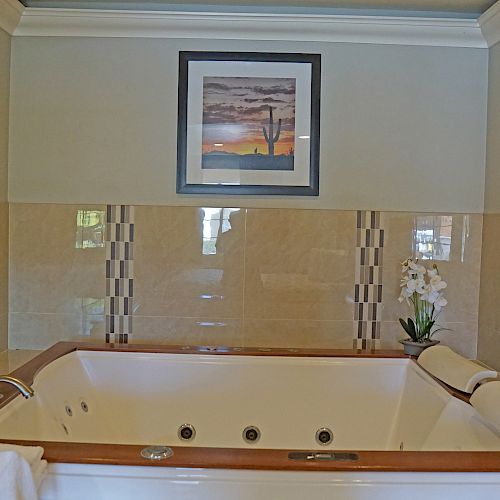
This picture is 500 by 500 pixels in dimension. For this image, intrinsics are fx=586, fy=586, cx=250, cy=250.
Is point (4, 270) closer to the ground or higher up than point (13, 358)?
higher up

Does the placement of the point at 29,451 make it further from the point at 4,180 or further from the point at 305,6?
the point at 305,6

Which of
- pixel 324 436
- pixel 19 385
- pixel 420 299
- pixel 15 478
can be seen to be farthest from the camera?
pixel 420 299

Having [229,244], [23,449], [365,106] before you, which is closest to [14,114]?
[229,244]

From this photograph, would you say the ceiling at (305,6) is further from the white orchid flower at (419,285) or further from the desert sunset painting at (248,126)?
the white orchid flower at (419,285)

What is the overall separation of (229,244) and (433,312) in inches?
40.4

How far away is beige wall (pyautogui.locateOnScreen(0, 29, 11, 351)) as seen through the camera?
273 centimetres

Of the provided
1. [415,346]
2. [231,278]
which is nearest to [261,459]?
[415,346]

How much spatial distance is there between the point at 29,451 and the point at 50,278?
1.49m

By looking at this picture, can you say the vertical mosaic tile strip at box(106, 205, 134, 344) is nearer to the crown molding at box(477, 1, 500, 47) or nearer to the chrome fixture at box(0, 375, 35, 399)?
the chrome fixture at box(0, 375, 35, 399)

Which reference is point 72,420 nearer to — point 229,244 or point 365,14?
point 229,244

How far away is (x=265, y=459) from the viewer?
60.1 inches

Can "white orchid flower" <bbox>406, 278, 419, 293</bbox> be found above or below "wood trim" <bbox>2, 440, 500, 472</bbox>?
above

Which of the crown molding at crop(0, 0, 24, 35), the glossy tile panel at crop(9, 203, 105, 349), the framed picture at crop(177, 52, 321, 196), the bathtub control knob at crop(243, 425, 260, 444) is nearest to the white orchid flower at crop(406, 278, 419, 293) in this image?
the framed picture at crop(177, 52, 321, 196)

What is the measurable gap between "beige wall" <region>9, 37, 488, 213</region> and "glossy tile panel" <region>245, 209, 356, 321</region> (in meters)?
0.08
